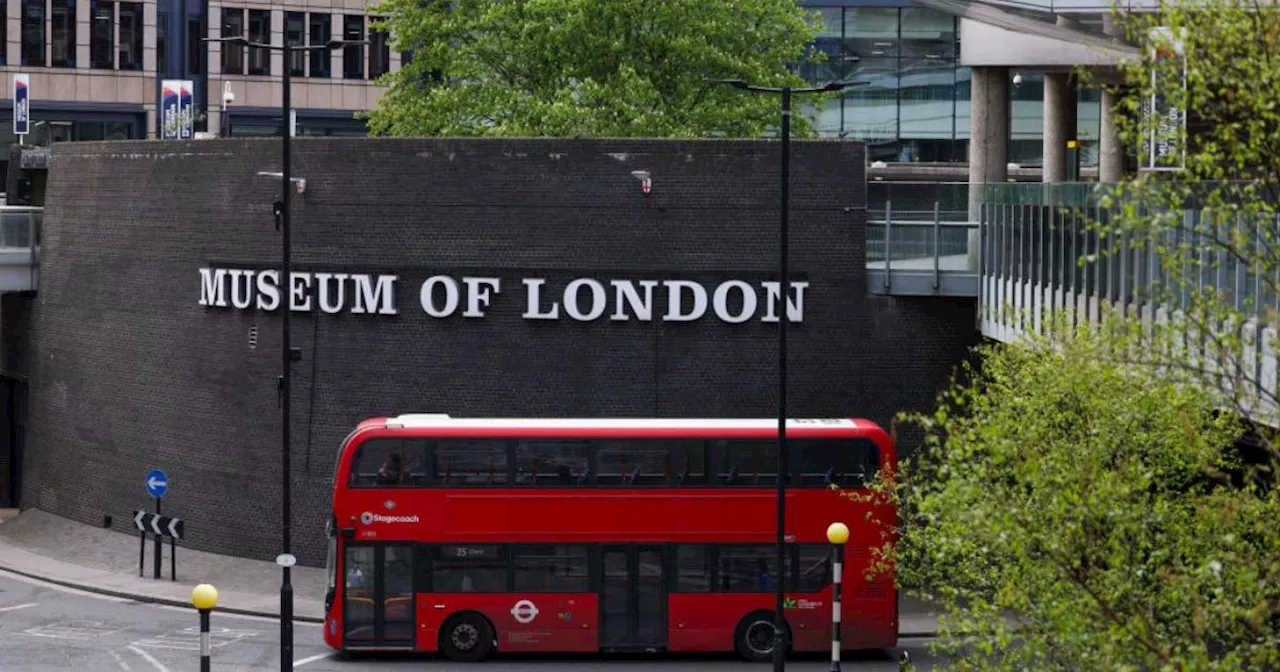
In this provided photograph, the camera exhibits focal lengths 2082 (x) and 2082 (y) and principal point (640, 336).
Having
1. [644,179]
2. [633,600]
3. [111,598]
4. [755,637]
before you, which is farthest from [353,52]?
[755,637]

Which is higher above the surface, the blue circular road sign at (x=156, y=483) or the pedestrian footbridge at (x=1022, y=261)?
the pedestrian footbridge at (x=1022, y=261)

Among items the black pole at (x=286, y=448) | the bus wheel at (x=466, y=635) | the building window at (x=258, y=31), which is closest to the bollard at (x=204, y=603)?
the black pole at (x=286, y=448)

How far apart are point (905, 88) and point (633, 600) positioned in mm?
45105

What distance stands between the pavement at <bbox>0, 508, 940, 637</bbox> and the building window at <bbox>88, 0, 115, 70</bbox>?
4269cm

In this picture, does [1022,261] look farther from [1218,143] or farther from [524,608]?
[1218,143]

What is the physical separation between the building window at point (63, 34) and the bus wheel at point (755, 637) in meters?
60.6

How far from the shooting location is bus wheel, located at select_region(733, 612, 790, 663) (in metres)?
32.8

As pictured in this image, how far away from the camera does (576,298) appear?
39.4 m

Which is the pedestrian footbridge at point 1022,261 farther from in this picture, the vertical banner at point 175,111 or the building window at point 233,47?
the building window at point 233,47

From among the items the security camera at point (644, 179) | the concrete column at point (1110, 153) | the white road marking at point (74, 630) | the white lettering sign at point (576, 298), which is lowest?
the white road marking at point (74, 630)

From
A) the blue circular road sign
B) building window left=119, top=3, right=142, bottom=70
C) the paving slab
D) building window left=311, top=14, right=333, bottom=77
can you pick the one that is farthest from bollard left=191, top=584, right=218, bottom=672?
building window left=311, top=14, right=333, bottom=77

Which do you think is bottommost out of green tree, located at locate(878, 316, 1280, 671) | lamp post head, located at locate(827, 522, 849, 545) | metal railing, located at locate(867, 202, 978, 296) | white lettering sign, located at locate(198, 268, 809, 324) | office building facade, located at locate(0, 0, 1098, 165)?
lamp post head, located at locate(827, 522, 849, 545)

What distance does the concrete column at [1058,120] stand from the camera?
1800 inches

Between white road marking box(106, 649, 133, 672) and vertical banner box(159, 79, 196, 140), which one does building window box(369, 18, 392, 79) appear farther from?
white road marking box(106, 649, 133, 672)
